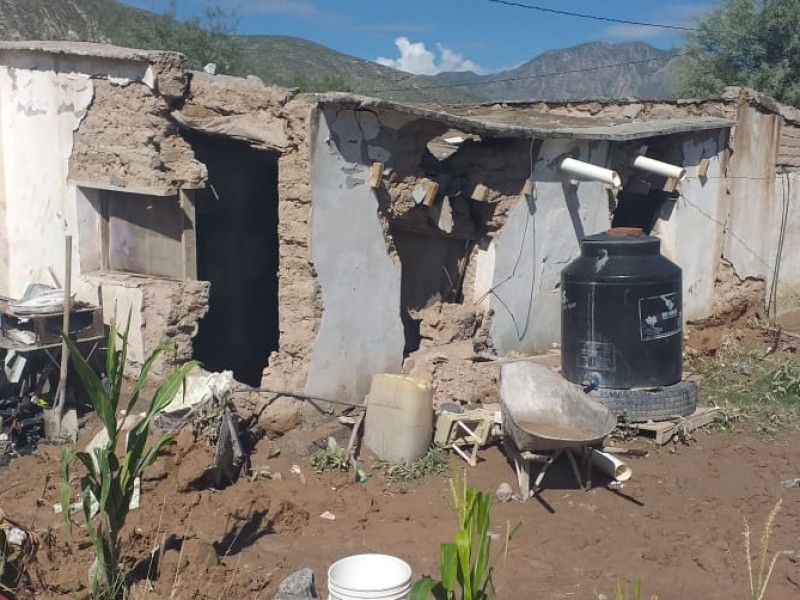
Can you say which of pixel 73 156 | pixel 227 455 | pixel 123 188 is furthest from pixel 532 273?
pixel 73 156

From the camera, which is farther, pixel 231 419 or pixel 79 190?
pixel 79 190

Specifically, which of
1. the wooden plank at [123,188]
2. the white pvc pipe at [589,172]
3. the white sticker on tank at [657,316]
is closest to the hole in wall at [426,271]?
the white pvc pipe at [589,172]

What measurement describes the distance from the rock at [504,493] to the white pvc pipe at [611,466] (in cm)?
77

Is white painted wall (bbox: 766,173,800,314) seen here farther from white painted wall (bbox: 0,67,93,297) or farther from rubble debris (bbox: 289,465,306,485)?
white painted wall (bbox: 0,67,93,297)

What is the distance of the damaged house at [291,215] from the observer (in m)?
7.76

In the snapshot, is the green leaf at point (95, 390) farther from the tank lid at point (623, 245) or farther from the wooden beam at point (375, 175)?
the tank lid at point (623, 245)

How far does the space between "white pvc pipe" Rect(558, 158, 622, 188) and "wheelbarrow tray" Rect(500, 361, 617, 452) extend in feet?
9.01

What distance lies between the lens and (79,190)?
870 centimetres

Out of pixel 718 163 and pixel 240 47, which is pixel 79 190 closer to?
pixel 718 163

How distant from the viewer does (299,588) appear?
4.88m

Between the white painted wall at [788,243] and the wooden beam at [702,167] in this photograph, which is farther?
the white painted wall at [788,243]

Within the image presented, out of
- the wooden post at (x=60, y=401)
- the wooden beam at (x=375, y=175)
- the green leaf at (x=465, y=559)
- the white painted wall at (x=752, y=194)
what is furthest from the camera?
the white painted wall at (x=752, y=194)

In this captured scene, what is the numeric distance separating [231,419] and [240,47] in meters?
25.2

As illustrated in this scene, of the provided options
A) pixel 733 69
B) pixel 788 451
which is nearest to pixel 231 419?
pixel 788 451
